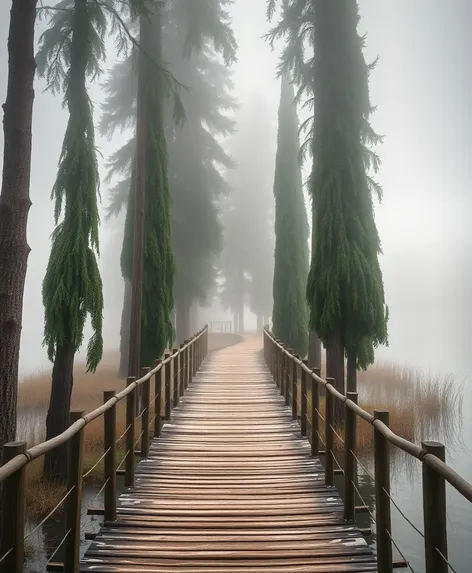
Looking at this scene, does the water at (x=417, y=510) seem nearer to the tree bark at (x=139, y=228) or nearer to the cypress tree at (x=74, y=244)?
the cypress tree at (x=74, y=244)

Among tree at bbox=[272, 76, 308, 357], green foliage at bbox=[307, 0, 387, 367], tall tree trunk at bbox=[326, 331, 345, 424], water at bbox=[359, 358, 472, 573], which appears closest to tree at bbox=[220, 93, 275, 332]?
→ tree at bbox=[272, 76, 308, 357]

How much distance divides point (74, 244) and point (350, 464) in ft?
18.2

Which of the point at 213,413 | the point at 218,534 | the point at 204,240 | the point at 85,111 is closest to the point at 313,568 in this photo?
the point at 218,534

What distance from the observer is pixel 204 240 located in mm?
18859

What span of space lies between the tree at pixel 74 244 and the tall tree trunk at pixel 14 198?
158cm

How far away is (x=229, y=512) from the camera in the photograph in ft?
14.4

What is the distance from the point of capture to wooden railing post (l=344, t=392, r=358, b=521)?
427 cm

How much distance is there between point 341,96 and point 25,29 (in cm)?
664

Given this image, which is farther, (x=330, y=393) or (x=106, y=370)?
(x=106, y=370)

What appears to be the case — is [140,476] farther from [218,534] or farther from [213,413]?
[213,413]

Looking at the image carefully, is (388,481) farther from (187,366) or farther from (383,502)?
(187,366)

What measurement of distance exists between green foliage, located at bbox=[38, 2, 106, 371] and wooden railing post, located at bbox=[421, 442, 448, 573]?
6228 millimetres

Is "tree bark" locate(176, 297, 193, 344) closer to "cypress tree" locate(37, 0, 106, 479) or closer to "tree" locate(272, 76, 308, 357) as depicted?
"tree" locate(272, 76, 308, 357)

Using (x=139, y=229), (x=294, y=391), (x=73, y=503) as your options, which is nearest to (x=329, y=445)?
(x=73, y=503)
